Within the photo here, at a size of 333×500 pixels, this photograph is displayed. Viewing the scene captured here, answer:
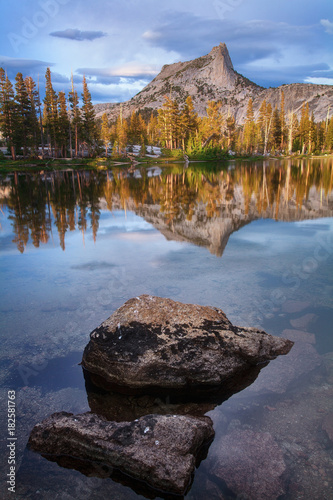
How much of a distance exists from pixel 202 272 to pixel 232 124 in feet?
356

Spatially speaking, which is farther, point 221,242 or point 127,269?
point 221,242

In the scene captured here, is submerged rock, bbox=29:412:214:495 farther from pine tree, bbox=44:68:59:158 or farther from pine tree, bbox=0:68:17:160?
pine tree, bbox=44:68:59:158

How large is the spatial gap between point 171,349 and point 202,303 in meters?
2.63

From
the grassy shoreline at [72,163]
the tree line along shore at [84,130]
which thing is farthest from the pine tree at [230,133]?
the grassy shoreline at [72,163]

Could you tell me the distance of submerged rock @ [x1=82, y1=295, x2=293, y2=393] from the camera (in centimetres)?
552

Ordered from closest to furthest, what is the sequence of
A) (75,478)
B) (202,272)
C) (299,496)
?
(299,496) < (75,478) < (202,272)

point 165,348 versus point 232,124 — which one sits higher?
point 232,124

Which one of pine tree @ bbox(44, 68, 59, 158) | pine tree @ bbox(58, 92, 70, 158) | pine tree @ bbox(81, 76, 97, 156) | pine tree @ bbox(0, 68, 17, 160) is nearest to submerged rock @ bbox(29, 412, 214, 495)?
pine tree @ bbox(0, 68, 17, 160)

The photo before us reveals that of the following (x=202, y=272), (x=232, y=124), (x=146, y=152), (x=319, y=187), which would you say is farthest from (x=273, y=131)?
(x=202, y=272)

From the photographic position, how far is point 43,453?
14.4ft

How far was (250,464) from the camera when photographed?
415 cm

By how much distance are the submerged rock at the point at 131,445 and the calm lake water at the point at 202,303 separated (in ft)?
0.53

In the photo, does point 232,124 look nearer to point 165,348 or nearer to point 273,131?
point 273,131

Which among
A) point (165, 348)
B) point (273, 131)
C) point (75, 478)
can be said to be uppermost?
point (273, 131)
